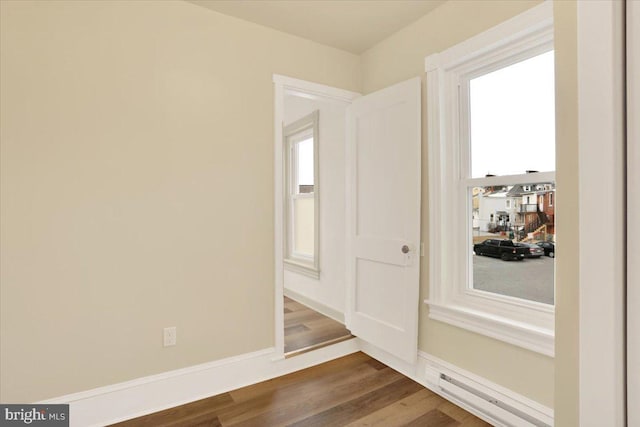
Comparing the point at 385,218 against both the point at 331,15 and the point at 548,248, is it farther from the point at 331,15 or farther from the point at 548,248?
the point at 331,15

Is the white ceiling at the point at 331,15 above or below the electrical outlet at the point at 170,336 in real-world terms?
above

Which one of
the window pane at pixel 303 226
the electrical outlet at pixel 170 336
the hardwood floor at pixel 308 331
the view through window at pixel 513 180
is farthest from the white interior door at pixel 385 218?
the electrical outlet at pixel 170 336

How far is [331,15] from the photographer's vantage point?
243 centimetres

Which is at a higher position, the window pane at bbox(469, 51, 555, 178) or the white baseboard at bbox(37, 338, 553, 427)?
the window pane at bbox(469, 51, 555, 178)

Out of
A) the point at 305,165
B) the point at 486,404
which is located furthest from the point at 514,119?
the point at 305,165

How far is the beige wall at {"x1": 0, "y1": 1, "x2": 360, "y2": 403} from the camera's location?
184cm

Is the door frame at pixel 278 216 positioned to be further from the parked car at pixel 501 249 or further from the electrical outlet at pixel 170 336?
the parked car at pixel 501 249

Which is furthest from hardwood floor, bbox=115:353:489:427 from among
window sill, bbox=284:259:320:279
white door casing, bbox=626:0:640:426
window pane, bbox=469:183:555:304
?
white door casing, bbox=626:0:640:426

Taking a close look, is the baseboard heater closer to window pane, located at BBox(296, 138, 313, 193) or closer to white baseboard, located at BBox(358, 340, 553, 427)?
white baseboard, located at BBox(358, 340, 553, 427)

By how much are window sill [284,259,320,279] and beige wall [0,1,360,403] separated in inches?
51.4

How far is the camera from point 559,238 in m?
0.69

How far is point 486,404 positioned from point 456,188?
1360 mm

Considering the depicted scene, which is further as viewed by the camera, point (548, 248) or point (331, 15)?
point (331, 15)

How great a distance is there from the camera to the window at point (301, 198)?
13.4ft
